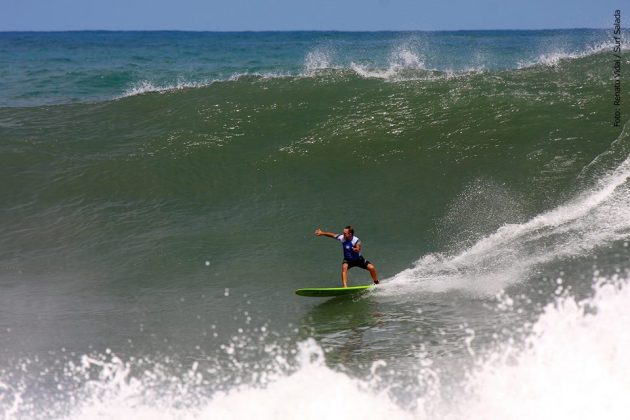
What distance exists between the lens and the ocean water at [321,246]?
847cm

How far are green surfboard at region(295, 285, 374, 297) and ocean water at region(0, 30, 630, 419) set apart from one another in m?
0.13

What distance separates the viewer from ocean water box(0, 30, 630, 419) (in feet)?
27.8

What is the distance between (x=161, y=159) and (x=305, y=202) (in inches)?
172

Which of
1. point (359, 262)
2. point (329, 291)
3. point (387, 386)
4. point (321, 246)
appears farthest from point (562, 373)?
point (321, 246)

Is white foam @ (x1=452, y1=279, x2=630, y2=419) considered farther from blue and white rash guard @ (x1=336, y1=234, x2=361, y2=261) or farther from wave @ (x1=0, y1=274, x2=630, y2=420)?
blue and white rash guard @ (x1=336, y1=234, x2=361, y2=261)

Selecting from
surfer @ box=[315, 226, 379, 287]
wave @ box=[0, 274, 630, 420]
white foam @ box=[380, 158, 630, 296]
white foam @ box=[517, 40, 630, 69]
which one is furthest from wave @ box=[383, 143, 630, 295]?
white foam @ box=[517, 40, 630, 69]

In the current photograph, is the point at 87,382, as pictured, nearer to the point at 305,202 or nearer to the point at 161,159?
the point at 305,202

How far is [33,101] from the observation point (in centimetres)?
2564

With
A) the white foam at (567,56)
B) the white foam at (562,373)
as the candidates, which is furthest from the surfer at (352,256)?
the white foam at (567,56)

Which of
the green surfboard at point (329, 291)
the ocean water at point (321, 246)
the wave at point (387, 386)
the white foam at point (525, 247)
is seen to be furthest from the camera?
the white foam at point (525, 247)


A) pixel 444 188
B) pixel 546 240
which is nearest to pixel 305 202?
pixel 444 188

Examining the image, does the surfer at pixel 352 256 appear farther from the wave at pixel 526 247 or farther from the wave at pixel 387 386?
the wave at pixel 387 386

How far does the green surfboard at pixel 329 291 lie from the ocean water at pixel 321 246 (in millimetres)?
127

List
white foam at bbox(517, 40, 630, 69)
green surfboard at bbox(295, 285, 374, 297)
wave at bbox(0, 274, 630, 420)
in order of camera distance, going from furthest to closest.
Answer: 1. white foam at bbox(517, 40, 630, 69)
2. green surfboard at bbox(295, 285, 374, 297)
3. wave at bbox(0, 274, 630, 420)
